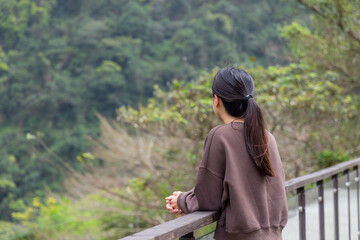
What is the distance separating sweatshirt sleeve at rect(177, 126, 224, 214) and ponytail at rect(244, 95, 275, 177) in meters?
0.10

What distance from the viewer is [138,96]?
131 feet

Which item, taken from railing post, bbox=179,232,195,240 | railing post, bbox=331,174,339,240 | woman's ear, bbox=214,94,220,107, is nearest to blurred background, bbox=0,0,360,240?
railing post, bbox=331,174,339,240

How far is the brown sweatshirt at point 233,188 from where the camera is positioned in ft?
5.75

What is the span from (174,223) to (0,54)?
3871cm

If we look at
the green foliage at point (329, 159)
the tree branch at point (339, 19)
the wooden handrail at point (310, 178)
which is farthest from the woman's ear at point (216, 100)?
the tree branch at point (339, 19)

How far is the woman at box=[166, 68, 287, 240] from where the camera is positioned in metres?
1.76

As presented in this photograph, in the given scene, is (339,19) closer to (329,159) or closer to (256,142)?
(329,159)

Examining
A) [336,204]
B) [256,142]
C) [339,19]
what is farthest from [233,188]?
[339,19]

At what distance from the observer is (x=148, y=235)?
4.52ft

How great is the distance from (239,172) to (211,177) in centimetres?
9

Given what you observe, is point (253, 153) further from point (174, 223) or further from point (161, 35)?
point (161, 35)

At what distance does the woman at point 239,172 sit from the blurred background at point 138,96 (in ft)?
16.1

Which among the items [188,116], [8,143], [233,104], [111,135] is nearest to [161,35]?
[8,143]

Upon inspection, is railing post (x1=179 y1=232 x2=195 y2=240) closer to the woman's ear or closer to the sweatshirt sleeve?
the sweatshirt sleeve
